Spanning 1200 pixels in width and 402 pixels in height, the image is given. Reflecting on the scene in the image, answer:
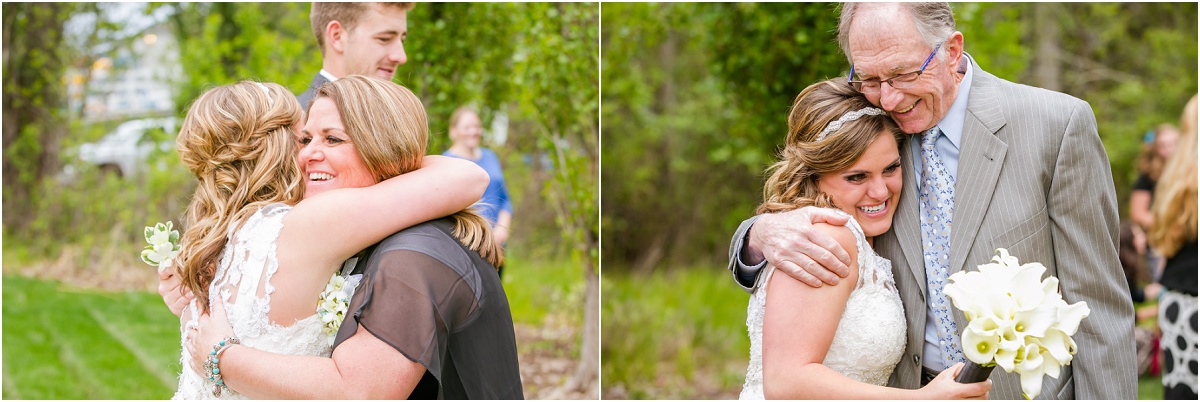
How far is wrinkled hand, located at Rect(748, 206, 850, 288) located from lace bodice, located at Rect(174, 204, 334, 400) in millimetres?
1199

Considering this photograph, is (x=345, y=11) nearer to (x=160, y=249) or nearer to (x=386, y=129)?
(x=160, y=249)

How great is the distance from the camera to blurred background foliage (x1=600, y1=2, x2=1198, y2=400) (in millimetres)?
5969

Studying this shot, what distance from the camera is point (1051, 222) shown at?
2.57 meters

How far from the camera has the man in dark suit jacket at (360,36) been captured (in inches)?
151

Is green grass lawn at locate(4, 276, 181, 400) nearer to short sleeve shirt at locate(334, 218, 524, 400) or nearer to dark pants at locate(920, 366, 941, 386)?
short sleeve shirt at locate(334, 218, 524, 400)

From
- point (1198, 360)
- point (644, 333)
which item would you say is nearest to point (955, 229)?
point (1198, 360)

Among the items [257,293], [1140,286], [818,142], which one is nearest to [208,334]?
[257,293]

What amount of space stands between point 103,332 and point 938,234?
22.9 ft

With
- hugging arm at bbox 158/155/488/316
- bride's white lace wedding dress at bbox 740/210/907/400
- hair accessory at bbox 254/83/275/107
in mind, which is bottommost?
bride's white lace wedding dress at bbox 740/210/907/400

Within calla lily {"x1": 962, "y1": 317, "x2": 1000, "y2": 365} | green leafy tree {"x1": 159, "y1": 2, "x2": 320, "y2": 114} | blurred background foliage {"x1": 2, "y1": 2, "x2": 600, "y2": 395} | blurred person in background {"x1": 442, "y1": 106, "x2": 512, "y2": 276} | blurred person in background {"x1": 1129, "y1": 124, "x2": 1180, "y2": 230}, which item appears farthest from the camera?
green leafy tree {"x1": 159, "y1": 2, "x2": 320, "y2": 114}

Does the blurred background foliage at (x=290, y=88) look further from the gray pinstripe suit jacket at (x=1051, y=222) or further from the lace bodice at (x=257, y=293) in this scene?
the gray pinstripe suit jacket at (x=1051, y=222)

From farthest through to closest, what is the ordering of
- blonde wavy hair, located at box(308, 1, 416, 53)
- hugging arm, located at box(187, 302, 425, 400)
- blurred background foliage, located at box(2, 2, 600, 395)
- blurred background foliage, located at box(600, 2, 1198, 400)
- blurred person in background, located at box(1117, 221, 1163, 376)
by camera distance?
1. blurred person in background, located at box(1117, 221, 1163, 376)
2. blurred background foliage, located at box(600, 2, 1198, 400)
3. blurred background foliage, located at box(2, 2, 600, 395)
4. blonde wavy hair, located at box(308, 1, 416, 53)
5. hugging arm, located at box(187, 302, 425, 400)

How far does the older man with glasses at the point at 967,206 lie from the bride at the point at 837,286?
0.18 ft

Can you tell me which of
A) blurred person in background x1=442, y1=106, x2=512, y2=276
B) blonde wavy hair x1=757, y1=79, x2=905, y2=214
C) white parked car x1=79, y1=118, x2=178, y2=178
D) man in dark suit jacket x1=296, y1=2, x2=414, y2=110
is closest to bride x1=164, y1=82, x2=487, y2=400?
blonde wavy hair x1=757, y1=79, x2=905, y2=214
